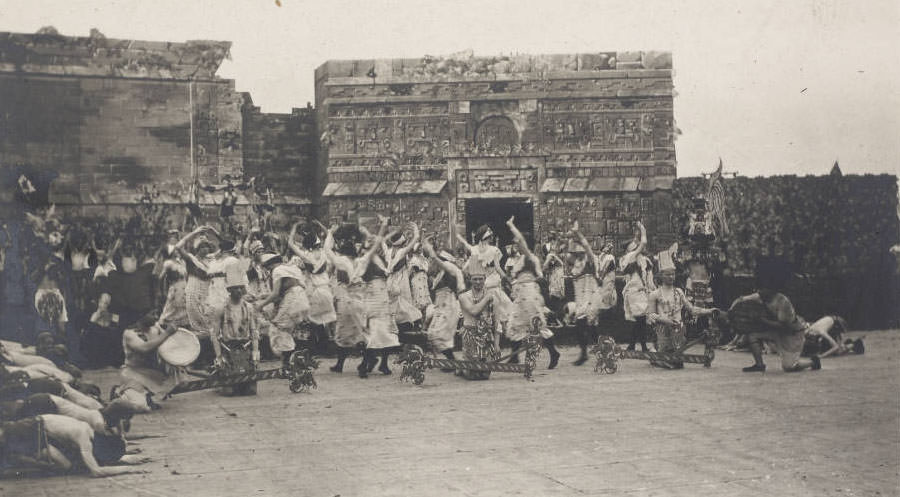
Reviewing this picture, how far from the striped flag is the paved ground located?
627cm

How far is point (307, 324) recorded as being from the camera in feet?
44.0

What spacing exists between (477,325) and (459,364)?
530 mm

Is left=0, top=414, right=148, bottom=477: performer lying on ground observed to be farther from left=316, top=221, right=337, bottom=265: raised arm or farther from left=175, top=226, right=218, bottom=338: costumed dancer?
left=316, top=221, right=337, bottom=265: raised arm

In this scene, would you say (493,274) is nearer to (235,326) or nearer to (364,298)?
(364,298)

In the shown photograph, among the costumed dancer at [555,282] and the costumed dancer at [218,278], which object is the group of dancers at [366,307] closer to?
the costumed dancer at [218,278]

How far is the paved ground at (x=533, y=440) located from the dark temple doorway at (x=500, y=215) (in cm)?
1227

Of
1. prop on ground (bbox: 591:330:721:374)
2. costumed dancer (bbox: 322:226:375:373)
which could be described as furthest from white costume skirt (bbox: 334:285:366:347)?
prop on ground (bbox: 591:330:721:374)

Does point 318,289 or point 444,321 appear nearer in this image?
point 444,321

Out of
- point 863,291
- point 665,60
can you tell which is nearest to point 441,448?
point 863,291

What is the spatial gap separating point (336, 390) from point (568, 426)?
3.30 metres

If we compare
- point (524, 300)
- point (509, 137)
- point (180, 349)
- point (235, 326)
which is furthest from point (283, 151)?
point (180, 349)

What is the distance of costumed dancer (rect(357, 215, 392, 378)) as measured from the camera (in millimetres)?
11570

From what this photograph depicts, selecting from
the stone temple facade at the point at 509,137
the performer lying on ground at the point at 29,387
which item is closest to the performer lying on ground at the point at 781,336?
the performer lying on ground at the point at 29,387

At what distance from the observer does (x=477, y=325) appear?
1131 cm
